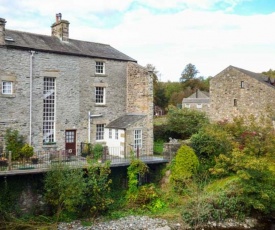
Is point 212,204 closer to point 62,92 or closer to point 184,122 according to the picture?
Answer: point 184,122

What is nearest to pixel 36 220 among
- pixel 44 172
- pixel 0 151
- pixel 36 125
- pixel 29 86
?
pixel 44 172

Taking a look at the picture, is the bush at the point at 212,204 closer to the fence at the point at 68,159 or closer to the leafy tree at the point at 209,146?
the leafy tree at the point at 209,146

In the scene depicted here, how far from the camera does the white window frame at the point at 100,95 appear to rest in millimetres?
24264

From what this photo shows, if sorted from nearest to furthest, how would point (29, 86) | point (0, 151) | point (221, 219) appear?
point (221, 219) → point (0, 151) → point (29, 86)

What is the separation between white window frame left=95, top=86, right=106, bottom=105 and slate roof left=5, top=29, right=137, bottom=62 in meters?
2.60

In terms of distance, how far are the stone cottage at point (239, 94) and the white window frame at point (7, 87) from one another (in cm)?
2111

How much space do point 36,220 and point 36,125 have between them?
712cm

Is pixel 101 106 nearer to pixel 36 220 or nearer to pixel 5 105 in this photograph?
pixel 5 105

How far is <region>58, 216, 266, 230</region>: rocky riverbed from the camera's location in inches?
629

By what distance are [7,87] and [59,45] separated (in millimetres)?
5340

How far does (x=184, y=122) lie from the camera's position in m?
28.0

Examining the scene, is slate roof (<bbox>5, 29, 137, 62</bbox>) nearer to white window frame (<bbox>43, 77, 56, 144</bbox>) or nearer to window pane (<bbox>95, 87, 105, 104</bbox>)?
white window frame (<bbox>43, 77, 56, 144</bbox>)

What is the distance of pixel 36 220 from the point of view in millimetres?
16094

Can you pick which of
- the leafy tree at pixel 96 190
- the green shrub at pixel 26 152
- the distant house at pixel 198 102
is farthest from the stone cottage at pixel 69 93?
the distant house at pixel 198 102
